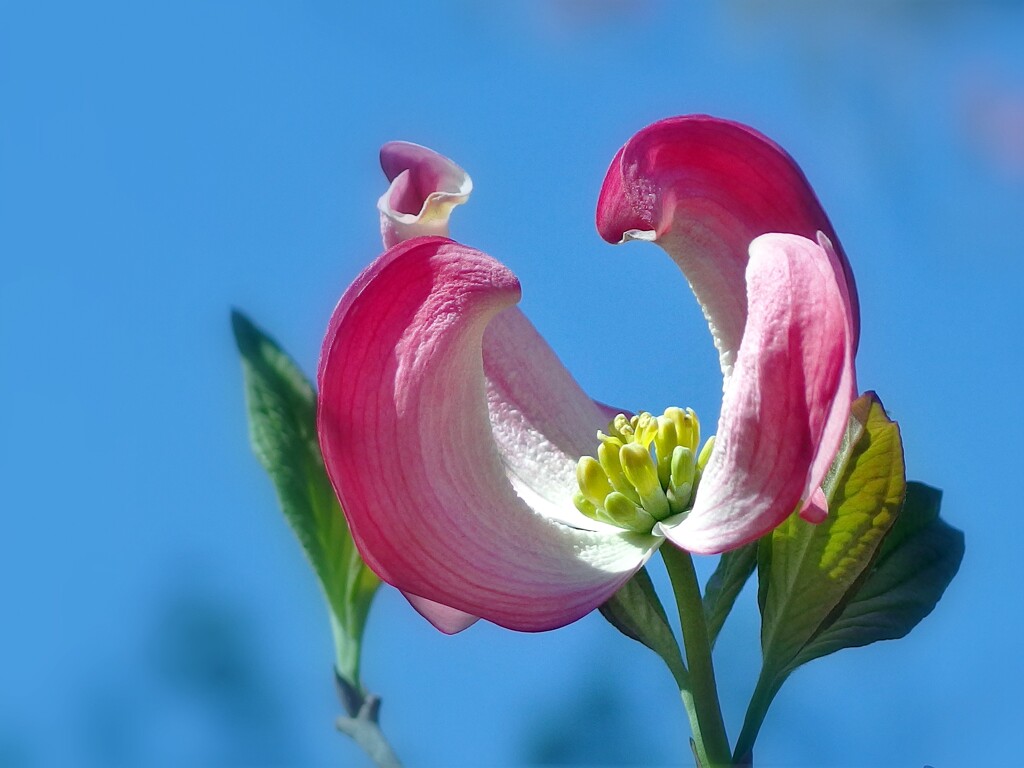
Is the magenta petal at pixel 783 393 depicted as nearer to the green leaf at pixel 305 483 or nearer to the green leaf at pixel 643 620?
the green leaf at pixel 643 620

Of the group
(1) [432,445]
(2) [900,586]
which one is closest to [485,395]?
(1) [432,445]

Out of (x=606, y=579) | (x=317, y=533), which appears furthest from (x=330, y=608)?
(x=606, y=579)

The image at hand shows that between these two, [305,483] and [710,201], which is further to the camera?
[305,483]

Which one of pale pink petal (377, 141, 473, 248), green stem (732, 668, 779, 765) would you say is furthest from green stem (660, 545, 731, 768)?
pale pink petal (377, 141, 473, 248)

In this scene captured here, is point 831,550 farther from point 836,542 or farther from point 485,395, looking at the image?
point 485,395

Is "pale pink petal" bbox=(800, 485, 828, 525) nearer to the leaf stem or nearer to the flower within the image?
the flower

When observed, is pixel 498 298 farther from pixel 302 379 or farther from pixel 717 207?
pixel 302 379

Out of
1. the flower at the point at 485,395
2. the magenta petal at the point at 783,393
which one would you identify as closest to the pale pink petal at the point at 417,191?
the flower at the point at 485,395
